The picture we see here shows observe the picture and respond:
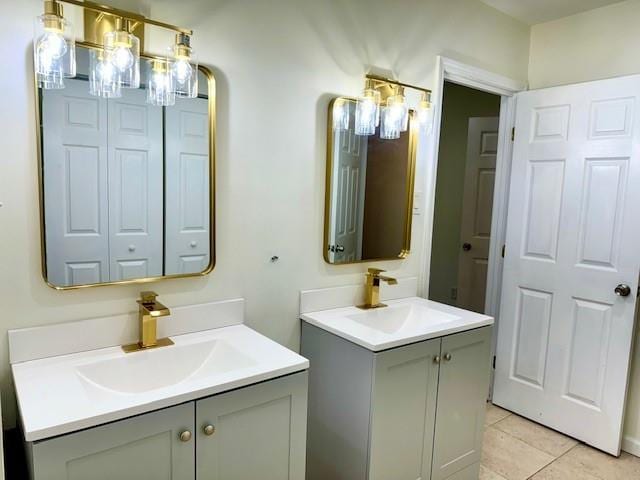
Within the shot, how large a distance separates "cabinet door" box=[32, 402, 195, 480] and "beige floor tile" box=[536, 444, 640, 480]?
6.26 ft

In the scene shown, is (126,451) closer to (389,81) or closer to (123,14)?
(123,14)

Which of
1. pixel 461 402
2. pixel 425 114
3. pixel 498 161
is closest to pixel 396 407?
pixel 461 402

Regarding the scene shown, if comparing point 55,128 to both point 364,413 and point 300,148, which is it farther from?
point 364,413

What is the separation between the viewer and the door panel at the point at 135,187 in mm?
1431

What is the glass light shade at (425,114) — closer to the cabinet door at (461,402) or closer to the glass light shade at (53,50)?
the cabinet door at (461,402)

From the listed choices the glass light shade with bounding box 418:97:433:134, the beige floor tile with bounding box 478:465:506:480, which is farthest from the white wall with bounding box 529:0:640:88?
the beige floor tile with bounding box 478:465:506:480

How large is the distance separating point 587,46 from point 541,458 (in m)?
2.32

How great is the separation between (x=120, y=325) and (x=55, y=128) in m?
0.66

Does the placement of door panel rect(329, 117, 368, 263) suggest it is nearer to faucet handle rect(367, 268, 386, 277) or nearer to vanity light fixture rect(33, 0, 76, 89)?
faucet handle rect(367, 268, 386, 277)

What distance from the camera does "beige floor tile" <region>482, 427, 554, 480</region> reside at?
2223 mm

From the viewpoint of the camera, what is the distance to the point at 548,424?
2629 mm

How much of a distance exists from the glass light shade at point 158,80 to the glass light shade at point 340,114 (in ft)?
2.40

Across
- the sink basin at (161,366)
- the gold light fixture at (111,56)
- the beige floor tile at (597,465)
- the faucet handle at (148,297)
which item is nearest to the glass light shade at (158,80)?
the gold light fixture at (111,56)

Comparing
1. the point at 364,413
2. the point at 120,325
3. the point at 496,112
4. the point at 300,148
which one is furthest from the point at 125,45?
the point at 496,112
